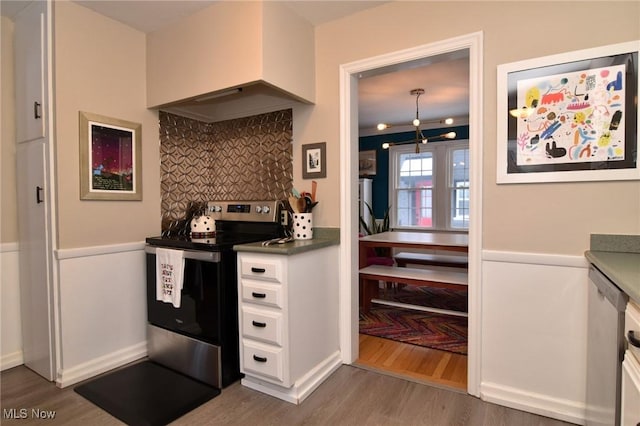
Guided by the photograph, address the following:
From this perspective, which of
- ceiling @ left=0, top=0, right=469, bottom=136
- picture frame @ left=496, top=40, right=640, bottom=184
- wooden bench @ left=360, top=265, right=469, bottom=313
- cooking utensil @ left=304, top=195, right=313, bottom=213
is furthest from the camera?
wooden bench @ left=360, top=265, right=469, bottom=313

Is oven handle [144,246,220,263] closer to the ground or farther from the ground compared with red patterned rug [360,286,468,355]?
farther from the ground

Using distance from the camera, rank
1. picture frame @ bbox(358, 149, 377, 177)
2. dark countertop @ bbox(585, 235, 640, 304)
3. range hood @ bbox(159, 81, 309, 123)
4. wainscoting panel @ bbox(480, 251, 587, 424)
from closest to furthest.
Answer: dark countertop @ bbox(585, 235, 640, 304), wainscoting panel @ bbox(480, 251, 587, 424), range hood @ bbox(159, 81, 309, 123), picture frame @ bbox(358, 149, 377, 177)

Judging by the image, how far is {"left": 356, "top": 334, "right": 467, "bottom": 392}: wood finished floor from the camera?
2.19 metres

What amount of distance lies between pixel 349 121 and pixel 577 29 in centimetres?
128

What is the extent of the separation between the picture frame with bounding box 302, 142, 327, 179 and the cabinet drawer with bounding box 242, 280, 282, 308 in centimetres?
89

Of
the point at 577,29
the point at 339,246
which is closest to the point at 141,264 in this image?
the point at 339,246

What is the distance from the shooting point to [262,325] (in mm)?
1978

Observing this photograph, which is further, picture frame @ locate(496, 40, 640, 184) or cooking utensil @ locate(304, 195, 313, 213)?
cooking utensil @ locate(304, 195, 313, 213)

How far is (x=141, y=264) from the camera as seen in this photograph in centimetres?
255

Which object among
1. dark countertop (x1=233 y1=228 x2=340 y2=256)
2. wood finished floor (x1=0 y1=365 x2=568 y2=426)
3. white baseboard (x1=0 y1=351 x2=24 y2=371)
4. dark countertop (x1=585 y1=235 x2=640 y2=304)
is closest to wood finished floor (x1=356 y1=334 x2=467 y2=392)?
wood finished floor (x1=0 y1=365 x2=568 y2=426)

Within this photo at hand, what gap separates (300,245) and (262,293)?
349 mm

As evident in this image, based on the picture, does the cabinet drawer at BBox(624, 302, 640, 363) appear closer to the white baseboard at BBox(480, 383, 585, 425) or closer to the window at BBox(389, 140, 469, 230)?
the white baseboard at BBox(480, 383, 585, 425)

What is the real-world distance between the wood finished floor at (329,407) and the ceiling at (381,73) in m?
1.99

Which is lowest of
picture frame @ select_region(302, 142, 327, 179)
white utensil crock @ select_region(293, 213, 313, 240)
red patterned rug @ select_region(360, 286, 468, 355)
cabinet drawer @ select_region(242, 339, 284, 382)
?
red patterned rug @ select_region(360, 286, 468, 355)
